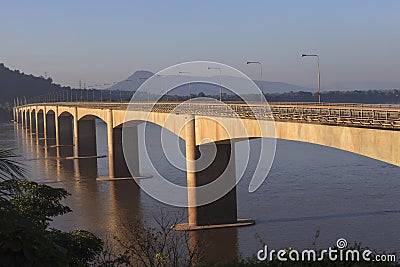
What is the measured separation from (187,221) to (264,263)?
19.8m

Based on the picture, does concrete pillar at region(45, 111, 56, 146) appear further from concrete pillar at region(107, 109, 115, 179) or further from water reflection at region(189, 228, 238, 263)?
water reflection at region(189, 228, 238, 263)

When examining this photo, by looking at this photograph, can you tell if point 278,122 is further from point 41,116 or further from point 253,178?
point 41,116

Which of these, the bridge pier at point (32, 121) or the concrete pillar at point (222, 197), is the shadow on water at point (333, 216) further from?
the bridge pier at point (32, 121)

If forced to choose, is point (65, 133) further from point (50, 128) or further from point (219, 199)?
point (219, 199)

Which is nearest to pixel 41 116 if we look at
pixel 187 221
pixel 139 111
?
pixel 139 111

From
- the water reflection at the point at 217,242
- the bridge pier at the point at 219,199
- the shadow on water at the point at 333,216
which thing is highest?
the bridge pier at the point at 219,199

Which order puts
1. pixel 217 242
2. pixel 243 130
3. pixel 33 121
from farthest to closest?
1. pixel 33 121
2. pixel 243 130
3. pixel 217 242

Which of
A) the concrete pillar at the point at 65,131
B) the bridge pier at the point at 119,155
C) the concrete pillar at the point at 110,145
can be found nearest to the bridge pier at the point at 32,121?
the concrete pillar at the point at 65,131

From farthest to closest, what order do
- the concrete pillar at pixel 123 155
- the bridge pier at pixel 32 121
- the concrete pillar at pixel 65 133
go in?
1. the bridge pier at pixel 32 121
2. the concrete pillar at pixel 65 133
3. the concrete pillar at pixel 123 155

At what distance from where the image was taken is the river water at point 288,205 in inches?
1085

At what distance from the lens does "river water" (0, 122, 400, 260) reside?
2756 cm

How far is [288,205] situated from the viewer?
35438 millimetres

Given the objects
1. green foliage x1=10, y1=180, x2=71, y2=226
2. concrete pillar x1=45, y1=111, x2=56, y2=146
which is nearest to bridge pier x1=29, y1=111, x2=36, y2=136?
concrete pillar x1=45, y1=111, x2=56, y2=146

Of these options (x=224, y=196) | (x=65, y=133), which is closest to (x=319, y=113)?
(x=224, y=196)
